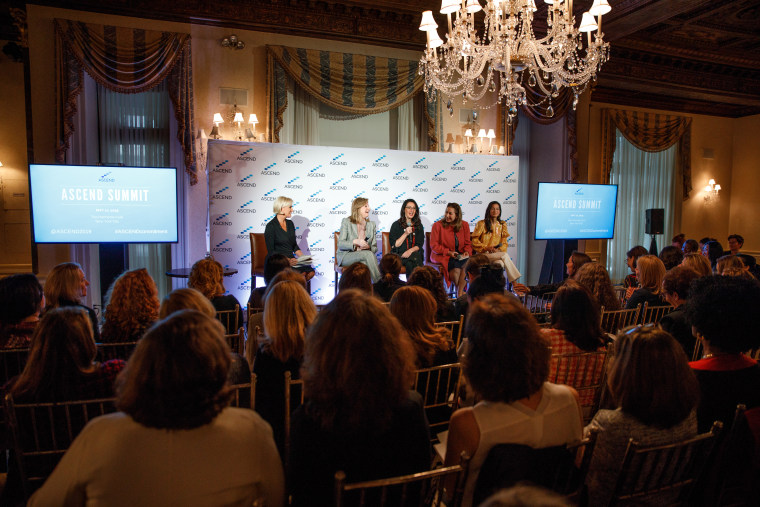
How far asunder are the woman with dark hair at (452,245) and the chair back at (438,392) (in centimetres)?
427

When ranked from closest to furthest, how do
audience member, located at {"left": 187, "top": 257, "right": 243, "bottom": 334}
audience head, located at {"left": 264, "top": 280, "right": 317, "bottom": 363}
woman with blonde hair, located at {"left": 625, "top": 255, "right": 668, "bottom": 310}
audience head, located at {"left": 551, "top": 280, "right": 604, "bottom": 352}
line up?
1. audience head, located at {"left": 264, "top": 280, "right": 317, "bottom": 363}
2. audience head, located at {"left": 551, "top": 280, "right": 604, "bottom": 352}
3. audience member, located at {"left": 187, "top": 257, "right": 243, "bottom": 334}
4. woman with blonde hair, located at {"left": 625, "top": 255, "right": 668, "bottom": 310}

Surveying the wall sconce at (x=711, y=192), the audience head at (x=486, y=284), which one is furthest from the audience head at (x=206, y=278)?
the wall sconce at (x=711, y=192)

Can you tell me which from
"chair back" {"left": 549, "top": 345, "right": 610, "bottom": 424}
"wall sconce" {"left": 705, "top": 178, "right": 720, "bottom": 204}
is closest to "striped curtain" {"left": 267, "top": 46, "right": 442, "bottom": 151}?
"chair back" {"left": 549, "top": 345, "right": 610, "bottom": 424}

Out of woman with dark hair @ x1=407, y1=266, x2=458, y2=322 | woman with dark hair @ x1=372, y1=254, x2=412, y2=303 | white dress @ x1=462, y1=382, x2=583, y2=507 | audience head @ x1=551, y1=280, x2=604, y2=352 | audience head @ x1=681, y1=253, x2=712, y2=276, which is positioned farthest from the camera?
woman with dark hair @ x1=372, y1=254, x2=412, y2=303

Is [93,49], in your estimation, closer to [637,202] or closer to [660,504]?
[660,504]

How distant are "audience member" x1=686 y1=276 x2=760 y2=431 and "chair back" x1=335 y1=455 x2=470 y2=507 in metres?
1.08

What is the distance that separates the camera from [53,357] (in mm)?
1724

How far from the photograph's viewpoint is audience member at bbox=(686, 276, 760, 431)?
5.78 feet

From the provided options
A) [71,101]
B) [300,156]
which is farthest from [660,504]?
[71,101]

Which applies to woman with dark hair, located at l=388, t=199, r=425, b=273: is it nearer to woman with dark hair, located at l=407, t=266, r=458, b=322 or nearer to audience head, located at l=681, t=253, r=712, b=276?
woman with dark hair, located at l=407, t=266, r=458, b=322

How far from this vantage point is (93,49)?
229 inches

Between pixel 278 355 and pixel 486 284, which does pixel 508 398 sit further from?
pixel 486 284

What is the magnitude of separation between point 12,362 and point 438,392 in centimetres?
199

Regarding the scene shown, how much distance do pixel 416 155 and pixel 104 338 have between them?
5.29 metres
